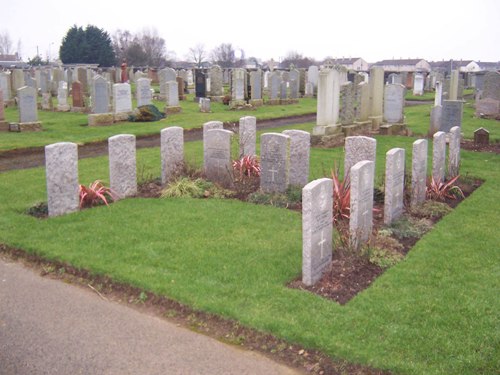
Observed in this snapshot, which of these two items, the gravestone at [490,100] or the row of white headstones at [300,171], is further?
the gravestone at [490,100]

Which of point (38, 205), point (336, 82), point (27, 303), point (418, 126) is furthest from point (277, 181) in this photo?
point (418, 126)

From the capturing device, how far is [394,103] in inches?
748

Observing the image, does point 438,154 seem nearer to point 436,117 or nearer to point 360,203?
point 360,203

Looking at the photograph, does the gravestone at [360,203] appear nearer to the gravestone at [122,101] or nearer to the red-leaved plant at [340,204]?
the red-leaved plant at [340,204]

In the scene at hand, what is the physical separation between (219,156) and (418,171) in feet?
12.8

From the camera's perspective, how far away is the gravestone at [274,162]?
1005 centimetres

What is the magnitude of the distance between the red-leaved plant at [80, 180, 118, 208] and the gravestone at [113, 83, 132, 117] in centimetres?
1131

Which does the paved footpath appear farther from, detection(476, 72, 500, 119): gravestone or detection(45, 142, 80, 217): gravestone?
detection(476, 72, 500, 119): gravestone

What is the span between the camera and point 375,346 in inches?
193

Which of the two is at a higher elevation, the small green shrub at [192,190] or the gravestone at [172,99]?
the gravestone at [172,99]

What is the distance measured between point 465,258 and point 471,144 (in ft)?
35.1

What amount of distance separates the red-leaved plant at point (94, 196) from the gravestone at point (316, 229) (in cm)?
448

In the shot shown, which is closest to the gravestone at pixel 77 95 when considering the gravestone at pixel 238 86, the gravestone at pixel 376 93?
the gravestone at pixel 238 86

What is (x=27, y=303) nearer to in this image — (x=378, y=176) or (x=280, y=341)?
(x=280, y=341)
